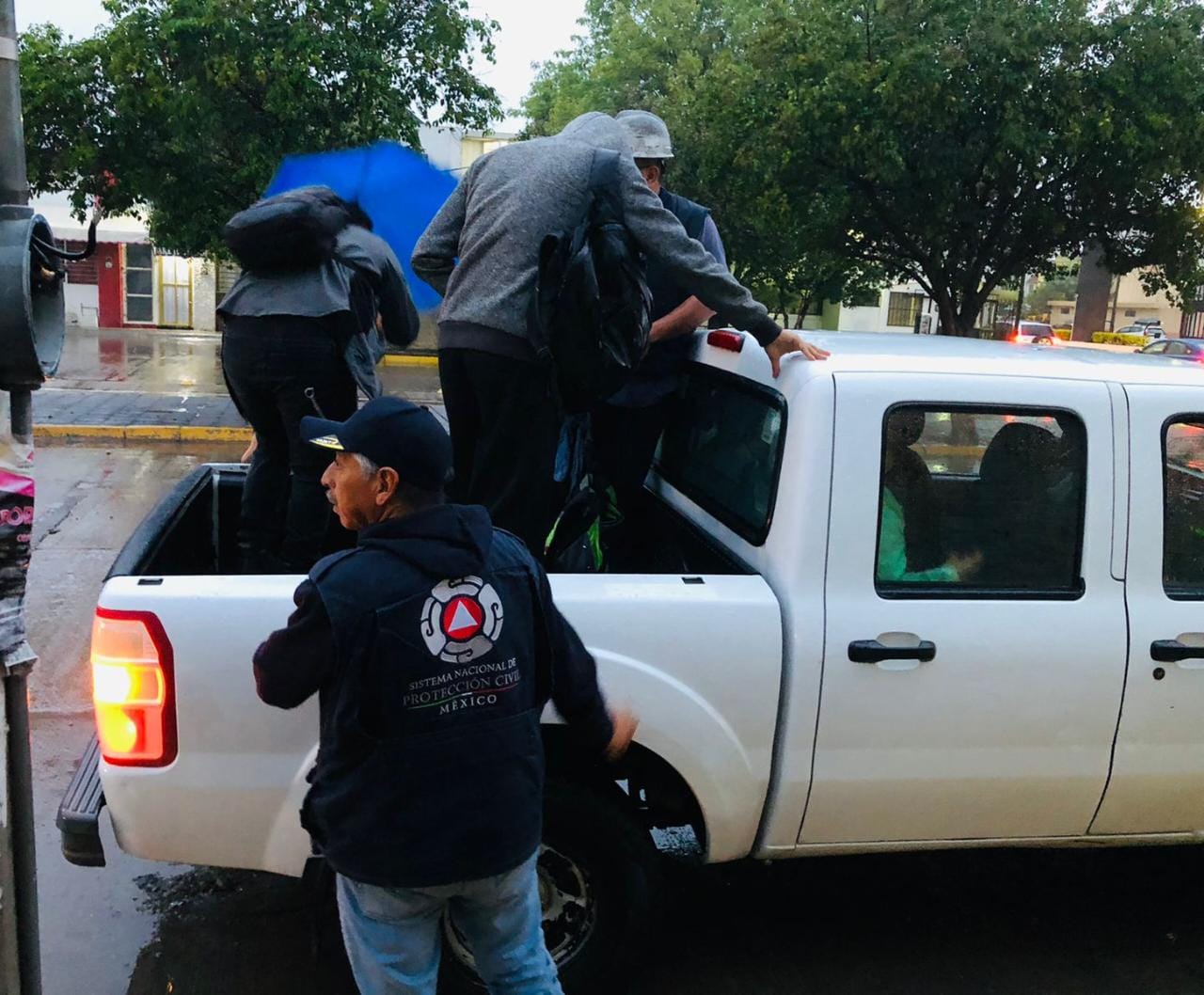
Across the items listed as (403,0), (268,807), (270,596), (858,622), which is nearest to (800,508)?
(858,622)

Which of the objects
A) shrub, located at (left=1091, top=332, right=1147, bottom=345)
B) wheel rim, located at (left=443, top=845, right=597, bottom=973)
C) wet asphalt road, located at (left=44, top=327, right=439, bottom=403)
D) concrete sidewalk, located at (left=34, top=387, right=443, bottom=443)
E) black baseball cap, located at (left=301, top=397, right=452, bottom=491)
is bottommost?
shrub, located at (left=1091, top=332, right=1147, bottom=345)

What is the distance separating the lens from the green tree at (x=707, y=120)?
13508 millimetres

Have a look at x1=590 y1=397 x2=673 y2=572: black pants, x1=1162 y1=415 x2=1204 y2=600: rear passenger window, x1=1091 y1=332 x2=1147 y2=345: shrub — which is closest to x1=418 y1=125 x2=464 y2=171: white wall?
x1=590 y1=397 x2=673 y2=572: black pants

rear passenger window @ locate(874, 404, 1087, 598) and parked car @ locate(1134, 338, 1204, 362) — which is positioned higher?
Result: rear passenger window @ locate(874, 404, 1087, 598)

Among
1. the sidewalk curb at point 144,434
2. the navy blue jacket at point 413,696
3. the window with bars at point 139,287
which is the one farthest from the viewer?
the window with bars at point 139,287

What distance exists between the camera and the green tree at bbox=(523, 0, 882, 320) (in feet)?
44.3

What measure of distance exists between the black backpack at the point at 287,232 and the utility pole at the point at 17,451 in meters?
1.34

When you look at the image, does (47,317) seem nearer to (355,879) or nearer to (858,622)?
(355,879)

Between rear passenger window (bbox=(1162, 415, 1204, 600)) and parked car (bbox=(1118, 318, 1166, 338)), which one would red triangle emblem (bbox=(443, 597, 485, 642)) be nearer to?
rear passenger window (bbox=(1162, 415, 1204, 600))

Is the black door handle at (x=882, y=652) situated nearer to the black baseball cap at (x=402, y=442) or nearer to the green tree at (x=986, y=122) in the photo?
the black baseball cap at (x=402, y=442)

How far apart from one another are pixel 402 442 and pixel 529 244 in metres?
1.37

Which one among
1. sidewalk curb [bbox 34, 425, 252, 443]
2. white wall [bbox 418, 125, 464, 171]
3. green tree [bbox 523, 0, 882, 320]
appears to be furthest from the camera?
white wall [bbox 418, 125, 464, 171]

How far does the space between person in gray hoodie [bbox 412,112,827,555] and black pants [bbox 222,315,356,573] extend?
1.83 ft

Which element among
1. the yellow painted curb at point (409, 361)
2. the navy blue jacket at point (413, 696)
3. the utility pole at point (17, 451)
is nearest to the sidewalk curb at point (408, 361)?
the yellow painted curb at point (409, 361)
